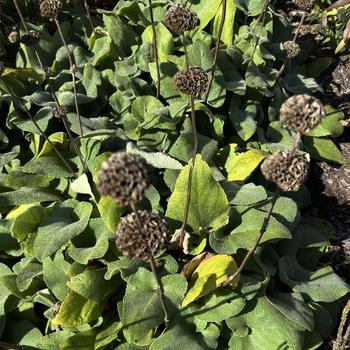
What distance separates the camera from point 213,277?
3.00 meters

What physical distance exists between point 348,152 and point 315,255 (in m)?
1.39

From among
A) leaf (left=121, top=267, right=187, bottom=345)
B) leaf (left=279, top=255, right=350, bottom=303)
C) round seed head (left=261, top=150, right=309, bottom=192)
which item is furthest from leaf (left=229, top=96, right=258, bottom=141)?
round seed head (left=261, top=150, right=309, bottom=192)

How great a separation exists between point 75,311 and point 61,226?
0.56 m

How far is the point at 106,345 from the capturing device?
3189 millimetres

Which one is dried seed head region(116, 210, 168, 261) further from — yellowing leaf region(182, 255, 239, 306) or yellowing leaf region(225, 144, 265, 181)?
yellowing leaf region(225, 144, 265, 181)

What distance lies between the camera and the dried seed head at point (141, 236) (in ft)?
6.25

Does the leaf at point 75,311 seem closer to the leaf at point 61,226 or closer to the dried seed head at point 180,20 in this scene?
the leaf at point 61,226

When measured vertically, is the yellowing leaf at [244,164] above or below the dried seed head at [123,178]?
below

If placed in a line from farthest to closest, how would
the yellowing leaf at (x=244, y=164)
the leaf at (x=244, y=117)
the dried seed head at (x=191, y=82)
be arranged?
the leaf at (x=244, y=117) < the yellowing leaf at (x=244, y=164) < the dried seed head at (x=191, y=82)

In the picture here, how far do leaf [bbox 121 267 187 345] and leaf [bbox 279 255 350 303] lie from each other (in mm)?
748

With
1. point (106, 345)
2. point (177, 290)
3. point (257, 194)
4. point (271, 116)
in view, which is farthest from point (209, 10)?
point (106, 345)

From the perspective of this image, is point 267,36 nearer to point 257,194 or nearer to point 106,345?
point 257,194

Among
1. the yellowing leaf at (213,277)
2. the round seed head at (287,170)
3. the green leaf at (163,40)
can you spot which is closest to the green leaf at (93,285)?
the yellowing leaf at (213,277)

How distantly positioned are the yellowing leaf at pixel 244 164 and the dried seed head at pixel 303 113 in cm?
176
